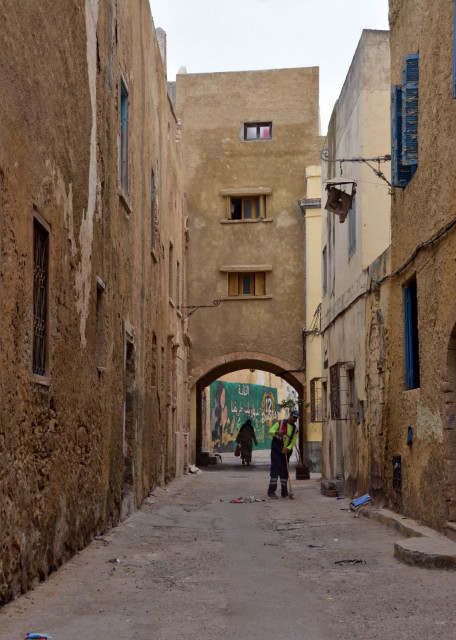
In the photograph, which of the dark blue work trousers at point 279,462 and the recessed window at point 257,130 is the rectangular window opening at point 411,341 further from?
the recessed window at point 257,130

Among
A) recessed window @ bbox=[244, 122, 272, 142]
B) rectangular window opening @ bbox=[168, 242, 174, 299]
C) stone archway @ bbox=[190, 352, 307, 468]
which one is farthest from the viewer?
recessed window @ bbox=[244, 122, 272, 142]

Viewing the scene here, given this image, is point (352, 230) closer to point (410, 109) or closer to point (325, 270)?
point (325, 270)

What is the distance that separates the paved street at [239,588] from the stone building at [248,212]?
1535 cm

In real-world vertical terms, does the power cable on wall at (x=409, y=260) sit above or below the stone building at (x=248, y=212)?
below

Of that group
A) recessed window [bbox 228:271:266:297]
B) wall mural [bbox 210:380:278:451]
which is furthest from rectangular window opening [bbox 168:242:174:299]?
wall mural [bbox 210:380:278:451]

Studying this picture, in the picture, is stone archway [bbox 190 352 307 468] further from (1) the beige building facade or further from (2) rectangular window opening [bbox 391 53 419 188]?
(2) rectangular window opening [bbox 391 53 419 188]

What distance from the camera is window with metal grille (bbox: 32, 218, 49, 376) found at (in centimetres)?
727

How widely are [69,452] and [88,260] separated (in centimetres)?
214

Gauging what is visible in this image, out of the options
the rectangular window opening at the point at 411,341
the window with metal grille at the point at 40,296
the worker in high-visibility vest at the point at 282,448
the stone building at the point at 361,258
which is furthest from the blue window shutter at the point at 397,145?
the worker in high-visibility vest at the point at 282,448

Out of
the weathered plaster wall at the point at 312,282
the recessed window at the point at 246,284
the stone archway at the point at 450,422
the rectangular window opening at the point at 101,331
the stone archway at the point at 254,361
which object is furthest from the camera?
the recessed window at the point at 246,284

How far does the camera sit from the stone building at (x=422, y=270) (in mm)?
9133

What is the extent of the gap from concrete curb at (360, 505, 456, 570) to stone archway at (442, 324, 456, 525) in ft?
1.38

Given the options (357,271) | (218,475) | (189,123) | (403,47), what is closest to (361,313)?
(357,271)

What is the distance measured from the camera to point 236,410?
4997 cm
